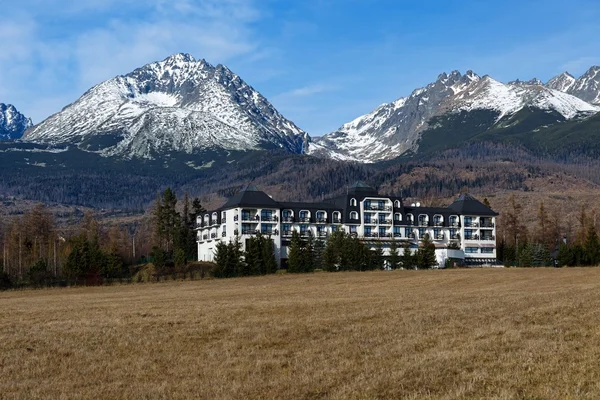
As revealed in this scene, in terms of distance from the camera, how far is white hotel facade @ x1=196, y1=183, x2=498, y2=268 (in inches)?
5325

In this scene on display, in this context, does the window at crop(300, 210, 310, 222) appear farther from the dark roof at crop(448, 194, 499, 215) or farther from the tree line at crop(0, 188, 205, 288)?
the dark roof at crop(448, 194, 499, 215)

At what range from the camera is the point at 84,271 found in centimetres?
10444

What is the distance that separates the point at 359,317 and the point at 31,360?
1477 centimetres

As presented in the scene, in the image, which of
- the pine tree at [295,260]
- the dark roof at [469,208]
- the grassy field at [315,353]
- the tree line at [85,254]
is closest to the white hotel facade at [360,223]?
the dark roof at [469,208]

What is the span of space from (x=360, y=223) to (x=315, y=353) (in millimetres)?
117634

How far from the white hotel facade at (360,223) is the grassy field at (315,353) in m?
94.9

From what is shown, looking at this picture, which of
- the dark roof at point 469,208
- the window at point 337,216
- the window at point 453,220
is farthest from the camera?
the dark roof at point 469,208

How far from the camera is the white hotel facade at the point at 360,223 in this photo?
13525cm

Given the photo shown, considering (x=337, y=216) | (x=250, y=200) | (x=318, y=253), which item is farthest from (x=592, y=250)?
(x=250, y=200)

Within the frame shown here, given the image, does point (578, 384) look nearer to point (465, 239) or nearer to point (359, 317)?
point (359, 317)

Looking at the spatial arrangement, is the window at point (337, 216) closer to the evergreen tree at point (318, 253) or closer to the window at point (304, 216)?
the window at point (304, 216)

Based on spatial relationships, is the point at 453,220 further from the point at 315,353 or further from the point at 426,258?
the point at 315,353

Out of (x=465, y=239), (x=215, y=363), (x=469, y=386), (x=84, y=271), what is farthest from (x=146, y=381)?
(x=465, y=239)

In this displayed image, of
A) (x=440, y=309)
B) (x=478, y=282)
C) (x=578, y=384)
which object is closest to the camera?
(x=578, y=384)
